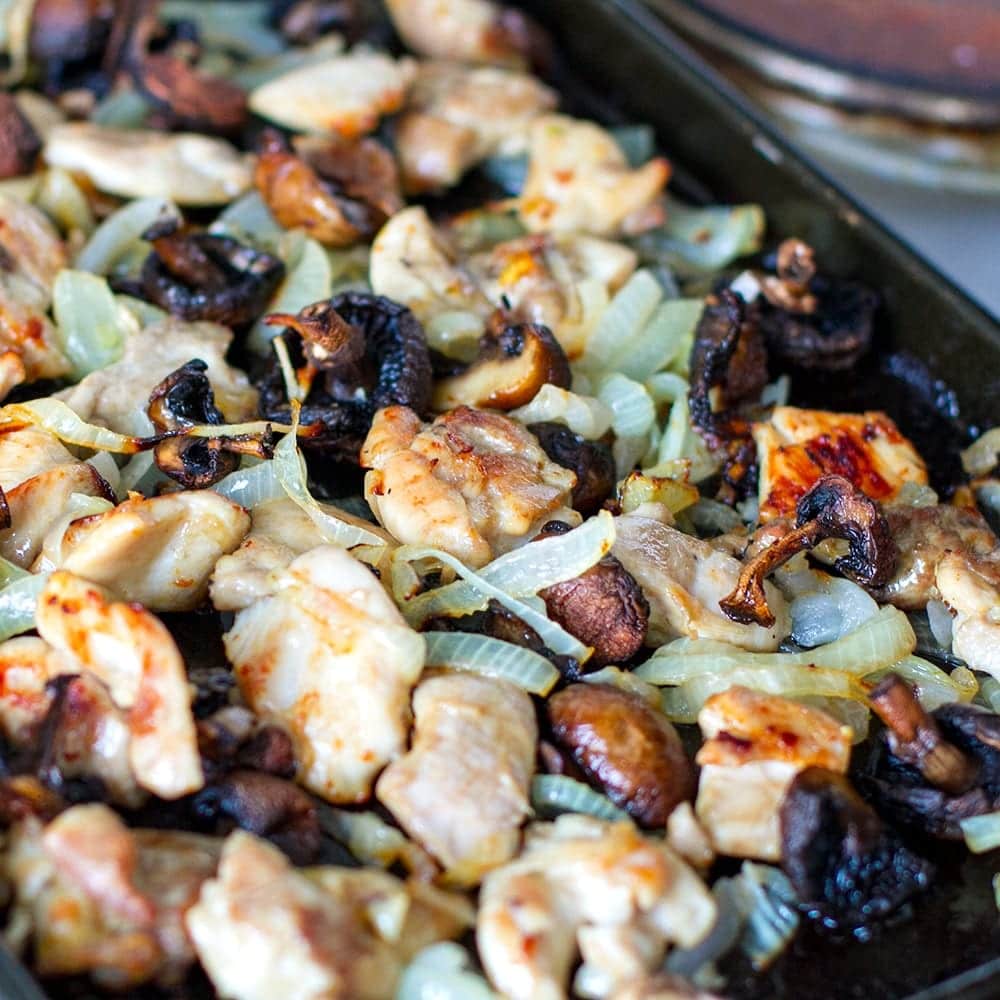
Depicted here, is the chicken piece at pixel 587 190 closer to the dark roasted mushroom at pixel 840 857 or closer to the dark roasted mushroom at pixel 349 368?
the dark roasted mushroom at pixel 349 368

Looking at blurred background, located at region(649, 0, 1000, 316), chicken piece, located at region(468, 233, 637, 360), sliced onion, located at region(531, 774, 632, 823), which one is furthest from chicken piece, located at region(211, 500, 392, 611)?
blurred background, located at region(649, 0, 1000, 316)

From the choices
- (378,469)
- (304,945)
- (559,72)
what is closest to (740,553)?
(378,469)

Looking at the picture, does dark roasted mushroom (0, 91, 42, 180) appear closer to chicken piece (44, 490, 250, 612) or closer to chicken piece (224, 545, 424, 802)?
chicken piece (44, 490, 250, 612)

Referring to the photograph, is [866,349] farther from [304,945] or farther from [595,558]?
[304,945]

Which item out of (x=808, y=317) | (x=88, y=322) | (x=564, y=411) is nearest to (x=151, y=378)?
(x=88, y=322)

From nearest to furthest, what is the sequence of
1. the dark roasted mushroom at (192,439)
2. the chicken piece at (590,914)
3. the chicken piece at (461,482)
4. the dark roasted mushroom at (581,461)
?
the chicken piece at (590,914) < the chicken piece at (461,482) < the dark roasted mushroom at (192,439) < the dark roasted mushroom at (581,461)

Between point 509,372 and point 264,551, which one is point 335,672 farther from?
point 509,372

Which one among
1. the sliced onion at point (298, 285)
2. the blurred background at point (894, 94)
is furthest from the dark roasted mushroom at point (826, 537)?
the blurred background at point (894, 94)
